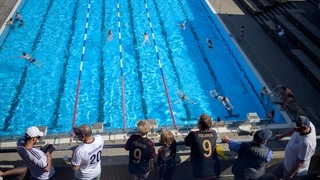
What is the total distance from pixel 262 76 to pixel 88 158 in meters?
8.79

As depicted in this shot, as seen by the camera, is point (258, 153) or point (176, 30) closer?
point (258, 153)

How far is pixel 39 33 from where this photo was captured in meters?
14.5

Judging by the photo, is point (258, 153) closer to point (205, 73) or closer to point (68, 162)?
point (68, 162)

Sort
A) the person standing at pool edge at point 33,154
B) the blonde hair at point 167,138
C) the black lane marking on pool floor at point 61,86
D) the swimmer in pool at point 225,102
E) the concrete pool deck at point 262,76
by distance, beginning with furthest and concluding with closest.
A: the swimmer in pool at point 225,102 < the black lane marking on pool floor at point 61,86 < the concrete pool deck at point 262,76 < the blonde hair at point 167,138 < the person standing at pool edge at point 33,154

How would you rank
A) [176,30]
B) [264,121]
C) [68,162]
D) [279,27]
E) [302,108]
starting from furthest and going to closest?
[176,30]
[279,27]
[302,108]
[264,121]
[68,162]

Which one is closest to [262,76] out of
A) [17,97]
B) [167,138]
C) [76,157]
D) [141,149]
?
[167,138]

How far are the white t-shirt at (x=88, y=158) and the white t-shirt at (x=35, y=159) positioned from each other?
1.33 ft

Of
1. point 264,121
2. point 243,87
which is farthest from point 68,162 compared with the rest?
point 243,87

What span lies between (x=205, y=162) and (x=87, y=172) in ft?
5.34

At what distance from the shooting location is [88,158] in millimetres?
4316

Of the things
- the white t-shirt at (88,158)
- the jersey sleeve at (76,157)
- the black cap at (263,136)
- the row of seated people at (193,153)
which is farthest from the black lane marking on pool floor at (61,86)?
the black cap at (263,136)

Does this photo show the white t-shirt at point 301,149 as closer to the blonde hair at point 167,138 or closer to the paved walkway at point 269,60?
the blonde hair at point 167,138

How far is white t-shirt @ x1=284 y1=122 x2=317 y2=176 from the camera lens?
4.39 m

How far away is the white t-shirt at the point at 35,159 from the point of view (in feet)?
13.7
